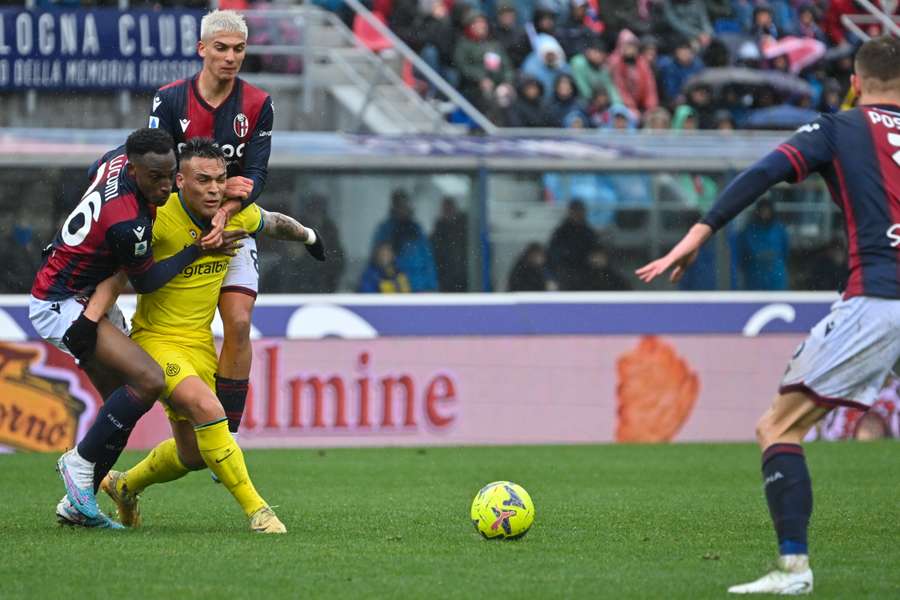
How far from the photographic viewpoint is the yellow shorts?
295 inches

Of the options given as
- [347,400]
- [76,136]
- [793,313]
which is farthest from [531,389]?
[76,136]

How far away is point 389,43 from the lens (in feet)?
63.5

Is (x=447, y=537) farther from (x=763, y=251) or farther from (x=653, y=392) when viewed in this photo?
(x=763, y=251)

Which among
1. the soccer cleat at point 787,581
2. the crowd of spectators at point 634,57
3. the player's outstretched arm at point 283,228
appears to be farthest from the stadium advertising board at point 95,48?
the soccer cleat at point 787,581

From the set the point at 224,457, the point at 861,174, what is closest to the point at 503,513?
the point at 224,457

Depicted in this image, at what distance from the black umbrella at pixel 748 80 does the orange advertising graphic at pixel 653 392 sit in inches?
239

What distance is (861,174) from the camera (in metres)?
5.88

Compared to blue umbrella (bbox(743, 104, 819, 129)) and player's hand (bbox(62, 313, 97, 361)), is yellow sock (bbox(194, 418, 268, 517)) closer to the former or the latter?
player's hand (bbox(62, 313, 97, 361))

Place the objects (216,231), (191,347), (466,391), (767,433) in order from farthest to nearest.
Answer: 1. (466,391)
2. (191,347)
3. (216,231)
4. (767,433)

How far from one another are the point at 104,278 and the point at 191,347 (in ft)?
1.93

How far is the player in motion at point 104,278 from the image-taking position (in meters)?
7.20

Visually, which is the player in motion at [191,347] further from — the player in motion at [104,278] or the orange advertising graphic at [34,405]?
the orange advertising graphic at [34,405]

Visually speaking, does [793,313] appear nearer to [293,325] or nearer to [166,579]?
[293,325]

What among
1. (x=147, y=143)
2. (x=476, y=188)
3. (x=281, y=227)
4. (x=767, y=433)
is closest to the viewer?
(x=767, y=433)
